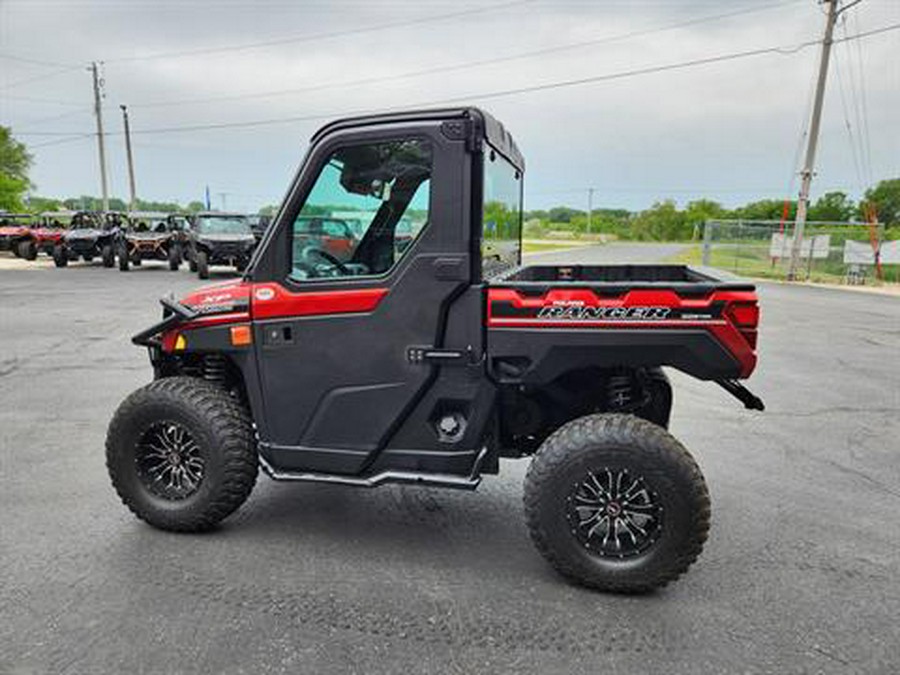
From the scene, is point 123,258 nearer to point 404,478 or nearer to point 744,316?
point 404,478

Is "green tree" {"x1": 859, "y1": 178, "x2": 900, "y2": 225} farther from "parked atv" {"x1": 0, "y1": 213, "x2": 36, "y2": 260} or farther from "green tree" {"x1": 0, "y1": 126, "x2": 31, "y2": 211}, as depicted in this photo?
"green tree" {"x1": 0, "y1": 126, "x2": 31, "y2": 211}

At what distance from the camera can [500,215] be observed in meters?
3.77

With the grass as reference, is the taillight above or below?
above

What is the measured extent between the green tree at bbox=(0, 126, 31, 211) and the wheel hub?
71.8m

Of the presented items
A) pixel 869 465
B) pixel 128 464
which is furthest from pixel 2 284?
pixel 869 465

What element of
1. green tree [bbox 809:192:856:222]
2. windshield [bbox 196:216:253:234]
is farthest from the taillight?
green tree [bbox 809:192:856:222]

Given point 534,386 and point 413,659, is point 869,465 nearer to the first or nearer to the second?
point 534,386

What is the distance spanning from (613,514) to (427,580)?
3.05 ft

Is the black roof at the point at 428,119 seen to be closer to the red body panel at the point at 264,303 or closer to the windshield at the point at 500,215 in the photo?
the windshield at the point at 500,215

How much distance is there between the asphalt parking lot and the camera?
8.42ft

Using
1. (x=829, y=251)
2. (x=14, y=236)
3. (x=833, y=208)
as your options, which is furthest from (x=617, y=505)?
(x=833, y=208)

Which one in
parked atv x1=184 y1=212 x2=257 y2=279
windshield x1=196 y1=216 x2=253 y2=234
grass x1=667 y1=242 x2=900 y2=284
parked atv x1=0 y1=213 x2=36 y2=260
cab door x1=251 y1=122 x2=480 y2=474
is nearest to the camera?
cab door x1=251 y1=122 x2=480 y2=474

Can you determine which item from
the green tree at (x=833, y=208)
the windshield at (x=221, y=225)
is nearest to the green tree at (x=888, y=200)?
the green tree at (x=833, y=208)

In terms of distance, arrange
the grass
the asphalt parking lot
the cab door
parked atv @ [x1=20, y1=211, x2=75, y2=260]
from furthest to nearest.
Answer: parked atv @ [x1=20, y1=211, x2=75, y2=260], the grass, the cab door, the asphalt parking lot
